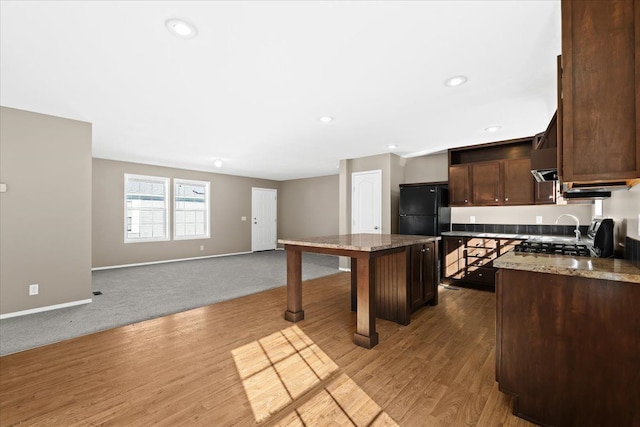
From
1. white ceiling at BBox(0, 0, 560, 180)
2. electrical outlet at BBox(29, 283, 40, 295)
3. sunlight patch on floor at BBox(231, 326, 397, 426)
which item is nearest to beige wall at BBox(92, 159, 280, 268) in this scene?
white ceiling at BBox(0, 0, 560, 180)

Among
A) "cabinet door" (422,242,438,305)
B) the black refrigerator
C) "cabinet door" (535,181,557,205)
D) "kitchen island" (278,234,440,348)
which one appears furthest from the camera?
the black refrigerator

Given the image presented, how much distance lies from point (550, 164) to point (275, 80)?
2336 millimetres

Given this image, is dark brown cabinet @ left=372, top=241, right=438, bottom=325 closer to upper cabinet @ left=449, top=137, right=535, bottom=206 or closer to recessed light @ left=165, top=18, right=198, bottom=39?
upper cabinet @ left=449, top=137, right=535, bottom=206

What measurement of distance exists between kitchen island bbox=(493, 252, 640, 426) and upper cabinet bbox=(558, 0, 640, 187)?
1.73ft

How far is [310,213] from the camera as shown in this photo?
905 cm

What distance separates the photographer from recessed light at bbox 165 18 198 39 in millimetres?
1851

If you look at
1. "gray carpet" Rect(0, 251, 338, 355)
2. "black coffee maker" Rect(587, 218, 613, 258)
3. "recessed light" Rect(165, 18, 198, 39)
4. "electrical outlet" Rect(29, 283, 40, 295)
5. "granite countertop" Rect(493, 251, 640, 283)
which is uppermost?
"recessed light" Rect(165, 18, 198, 39)

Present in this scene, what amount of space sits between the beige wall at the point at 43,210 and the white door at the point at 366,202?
4.43m

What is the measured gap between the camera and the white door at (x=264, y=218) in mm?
9047

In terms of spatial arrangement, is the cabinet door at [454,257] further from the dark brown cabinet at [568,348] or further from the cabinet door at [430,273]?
the dark brown cabinet at [568,348]

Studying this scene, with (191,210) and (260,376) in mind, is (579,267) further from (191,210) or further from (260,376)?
(191,210)

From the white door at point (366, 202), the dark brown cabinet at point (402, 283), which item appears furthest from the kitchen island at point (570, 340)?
the white door at point (366, 202)

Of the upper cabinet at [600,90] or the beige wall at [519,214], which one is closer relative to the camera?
the upper cabinet at [600,90]

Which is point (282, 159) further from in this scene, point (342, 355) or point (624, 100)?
point (624, 100)
